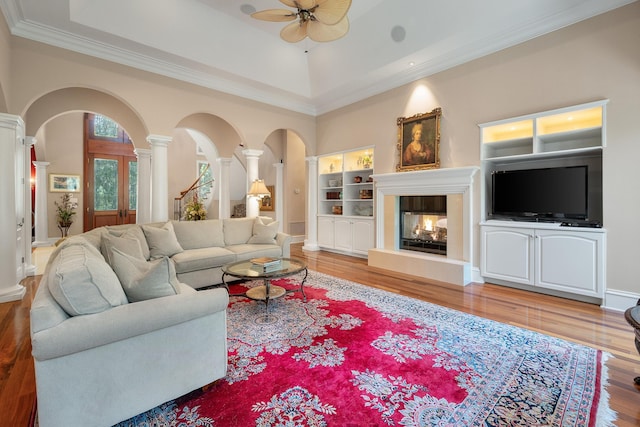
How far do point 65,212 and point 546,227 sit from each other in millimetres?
11066

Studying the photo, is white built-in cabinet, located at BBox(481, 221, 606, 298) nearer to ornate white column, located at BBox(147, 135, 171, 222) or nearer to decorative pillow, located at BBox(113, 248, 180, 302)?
decorative pillow, located at BBox(113, 248, 180, 302)

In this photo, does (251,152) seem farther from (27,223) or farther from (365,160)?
(27,223)

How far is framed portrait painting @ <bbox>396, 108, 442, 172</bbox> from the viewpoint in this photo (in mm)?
5160

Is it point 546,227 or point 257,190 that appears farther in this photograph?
point 257,190

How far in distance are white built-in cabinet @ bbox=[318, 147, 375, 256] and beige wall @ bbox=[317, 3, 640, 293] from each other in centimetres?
181

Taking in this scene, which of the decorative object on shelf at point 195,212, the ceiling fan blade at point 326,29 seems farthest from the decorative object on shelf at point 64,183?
the ceiling fan blade at point 326,29

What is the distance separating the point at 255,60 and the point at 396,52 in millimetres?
2576

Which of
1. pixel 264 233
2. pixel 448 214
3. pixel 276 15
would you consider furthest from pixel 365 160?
pixel 276 15

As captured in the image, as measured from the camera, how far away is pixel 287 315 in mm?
3264

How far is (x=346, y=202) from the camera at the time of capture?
22.9 feet

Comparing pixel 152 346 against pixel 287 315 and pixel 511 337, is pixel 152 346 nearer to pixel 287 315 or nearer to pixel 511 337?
pixel 287 315

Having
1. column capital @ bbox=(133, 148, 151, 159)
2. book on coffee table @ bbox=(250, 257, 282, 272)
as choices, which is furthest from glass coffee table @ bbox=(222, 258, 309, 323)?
column capital @ bbox=(133, 148, 151, 159)

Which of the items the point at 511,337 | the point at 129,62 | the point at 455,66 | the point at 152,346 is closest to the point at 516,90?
the point at 455,66

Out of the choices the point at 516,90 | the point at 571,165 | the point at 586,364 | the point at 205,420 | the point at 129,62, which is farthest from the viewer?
the point at 129,62
